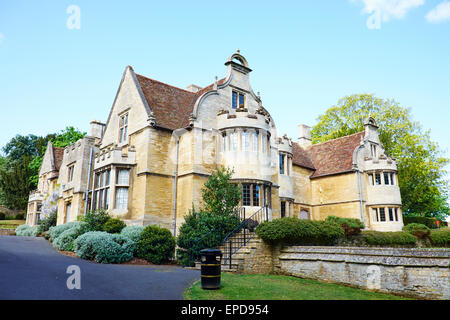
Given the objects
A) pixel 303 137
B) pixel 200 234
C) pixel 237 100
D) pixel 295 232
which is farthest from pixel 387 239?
pixel 303 137

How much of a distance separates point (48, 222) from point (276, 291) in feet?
89.9

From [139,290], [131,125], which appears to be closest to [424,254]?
[139,290]

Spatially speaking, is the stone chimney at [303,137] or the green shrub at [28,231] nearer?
the green shrub at [28,231]

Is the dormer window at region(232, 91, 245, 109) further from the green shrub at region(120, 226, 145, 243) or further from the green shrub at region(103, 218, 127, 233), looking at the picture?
the green shrub at region(120, 226, 145, 243)

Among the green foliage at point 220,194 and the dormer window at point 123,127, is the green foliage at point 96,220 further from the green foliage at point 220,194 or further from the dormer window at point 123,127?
the dormer window at point 123,127

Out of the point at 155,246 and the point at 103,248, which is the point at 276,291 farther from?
the point at 103,248

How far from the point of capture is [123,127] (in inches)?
1000

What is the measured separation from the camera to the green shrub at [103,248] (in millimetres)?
15109

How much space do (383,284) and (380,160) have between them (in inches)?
976

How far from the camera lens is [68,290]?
8273 mm

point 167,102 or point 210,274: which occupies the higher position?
point 167,102

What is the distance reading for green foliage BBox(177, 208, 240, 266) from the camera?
52.6ft

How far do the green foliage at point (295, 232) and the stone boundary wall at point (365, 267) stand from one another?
508mm

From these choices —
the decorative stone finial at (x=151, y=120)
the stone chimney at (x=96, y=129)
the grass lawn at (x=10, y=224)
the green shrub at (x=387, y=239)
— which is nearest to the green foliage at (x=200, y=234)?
the decorative stone finial at (x=151, y=120)
